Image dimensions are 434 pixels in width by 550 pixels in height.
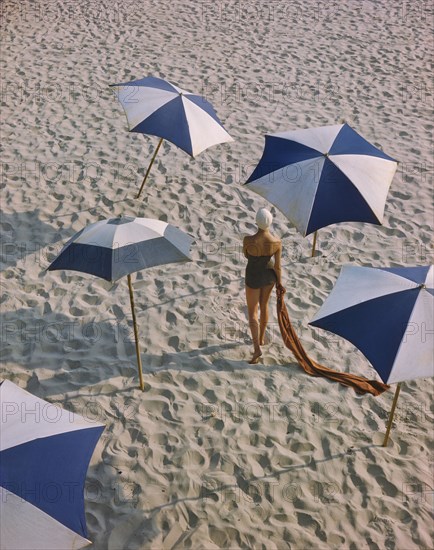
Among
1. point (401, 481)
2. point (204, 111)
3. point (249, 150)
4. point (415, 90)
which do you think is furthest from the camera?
point (415, 90)

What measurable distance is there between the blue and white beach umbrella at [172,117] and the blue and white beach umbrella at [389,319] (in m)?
2.84

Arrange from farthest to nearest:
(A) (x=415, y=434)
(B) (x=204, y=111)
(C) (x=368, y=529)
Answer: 1. (B) (x=204, y=111)
2. (A) (x=415, y=434)
3. (C) (x=368, y=529)

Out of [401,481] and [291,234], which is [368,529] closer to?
[401,481]

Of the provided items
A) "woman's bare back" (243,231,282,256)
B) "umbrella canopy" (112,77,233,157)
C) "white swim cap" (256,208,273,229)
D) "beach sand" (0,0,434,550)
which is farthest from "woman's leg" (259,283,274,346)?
"umbrella canopy" (112,77,233,157)

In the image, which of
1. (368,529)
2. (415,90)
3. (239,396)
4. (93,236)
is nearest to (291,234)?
(239,396)

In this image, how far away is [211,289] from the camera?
6984mm

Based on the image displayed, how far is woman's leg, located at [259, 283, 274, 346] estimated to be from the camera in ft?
19.3

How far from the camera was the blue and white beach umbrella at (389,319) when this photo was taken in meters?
4.49

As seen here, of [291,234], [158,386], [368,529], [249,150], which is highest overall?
[249,150]

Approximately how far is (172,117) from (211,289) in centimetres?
199

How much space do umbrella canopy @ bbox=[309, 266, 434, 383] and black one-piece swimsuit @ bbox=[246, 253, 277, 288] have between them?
2.79ft

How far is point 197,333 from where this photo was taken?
6.46 m

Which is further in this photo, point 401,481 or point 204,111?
point 204,111

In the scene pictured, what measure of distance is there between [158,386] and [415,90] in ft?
24.5
